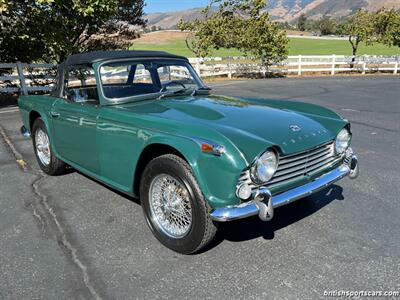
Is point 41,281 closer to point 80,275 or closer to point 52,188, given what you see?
point 80,275

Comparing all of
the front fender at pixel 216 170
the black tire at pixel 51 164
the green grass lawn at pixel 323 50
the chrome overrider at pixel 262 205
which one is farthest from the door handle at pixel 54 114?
the green grass lawn at pixel 323 50

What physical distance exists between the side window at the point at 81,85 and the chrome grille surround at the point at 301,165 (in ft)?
6.62

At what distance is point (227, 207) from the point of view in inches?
110

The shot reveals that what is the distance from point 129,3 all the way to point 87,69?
12.0m

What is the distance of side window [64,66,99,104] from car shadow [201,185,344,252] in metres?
1.87

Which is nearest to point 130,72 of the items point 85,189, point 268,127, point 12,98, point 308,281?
point 85,189

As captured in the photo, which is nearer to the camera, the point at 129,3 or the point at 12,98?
the point at 12,98

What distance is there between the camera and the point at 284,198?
302cm

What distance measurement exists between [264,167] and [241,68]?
21.9 metres

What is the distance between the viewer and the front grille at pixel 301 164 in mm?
3019

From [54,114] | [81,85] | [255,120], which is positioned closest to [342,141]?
[255,120]

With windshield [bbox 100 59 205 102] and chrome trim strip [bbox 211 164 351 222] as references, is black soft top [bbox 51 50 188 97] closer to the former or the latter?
windshield [bbox 100 59 205 102]

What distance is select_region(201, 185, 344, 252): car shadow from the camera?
11.3 feet

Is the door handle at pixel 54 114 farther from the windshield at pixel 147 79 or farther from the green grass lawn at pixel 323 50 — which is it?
the green grass lawn at pixel 323 50
